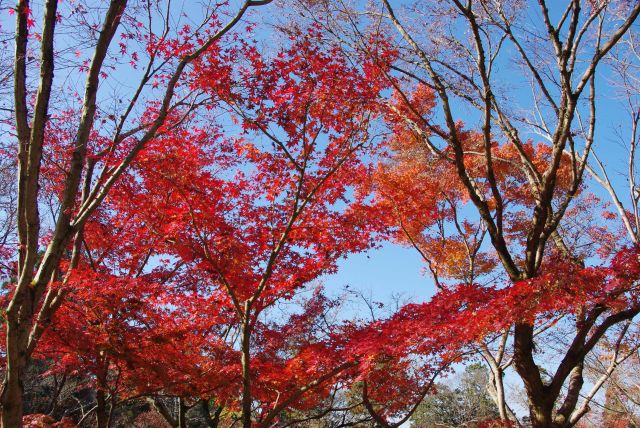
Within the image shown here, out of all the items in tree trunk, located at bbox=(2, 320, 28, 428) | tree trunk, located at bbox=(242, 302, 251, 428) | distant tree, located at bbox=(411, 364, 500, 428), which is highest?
distant tree, located at bbox=(411, 364, 500, 428)

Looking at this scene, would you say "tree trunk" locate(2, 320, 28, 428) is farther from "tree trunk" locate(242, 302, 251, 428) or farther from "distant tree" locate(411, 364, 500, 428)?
"distant tree" locate(411, 364, 500, 428)

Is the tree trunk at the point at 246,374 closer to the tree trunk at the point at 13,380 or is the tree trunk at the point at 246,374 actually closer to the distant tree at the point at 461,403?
the tree trunk at the point at 13,380

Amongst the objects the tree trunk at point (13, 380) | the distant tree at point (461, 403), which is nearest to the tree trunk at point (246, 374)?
the tree trunk at point (13, 380)

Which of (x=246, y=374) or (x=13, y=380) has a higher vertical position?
(x=246, y=374)

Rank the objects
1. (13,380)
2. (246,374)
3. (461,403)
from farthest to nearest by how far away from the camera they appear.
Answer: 1. (461,403)
2. (246,374)
3. (13,380)

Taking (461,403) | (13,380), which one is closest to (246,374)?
(13,380)

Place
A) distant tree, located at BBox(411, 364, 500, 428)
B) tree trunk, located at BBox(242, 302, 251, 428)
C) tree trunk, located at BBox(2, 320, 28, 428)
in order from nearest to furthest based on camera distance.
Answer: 1. tree trunk, located at BBox(2, 320, 28, 428)
2. tree trunk, located at BBox(242, 302, 251, 428)
3. distant tree, located at BBox(411, 364, 500, 428)

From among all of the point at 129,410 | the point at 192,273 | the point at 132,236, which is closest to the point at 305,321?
the point at 192,273

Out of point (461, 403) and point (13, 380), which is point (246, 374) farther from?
point (461, 403)

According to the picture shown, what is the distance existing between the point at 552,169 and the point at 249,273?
516 cm

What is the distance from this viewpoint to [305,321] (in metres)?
12.2

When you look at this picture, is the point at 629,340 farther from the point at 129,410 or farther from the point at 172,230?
the point at 129,410

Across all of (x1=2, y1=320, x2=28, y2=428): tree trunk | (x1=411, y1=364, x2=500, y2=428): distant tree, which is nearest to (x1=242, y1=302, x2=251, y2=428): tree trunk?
(x1=2, y1=320, x2=28, y2=428): tree trunk

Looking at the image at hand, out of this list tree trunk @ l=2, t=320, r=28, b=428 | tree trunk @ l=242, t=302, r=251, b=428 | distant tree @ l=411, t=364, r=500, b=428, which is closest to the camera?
tree trunk @ l=2, t=320, r=28, b=428
